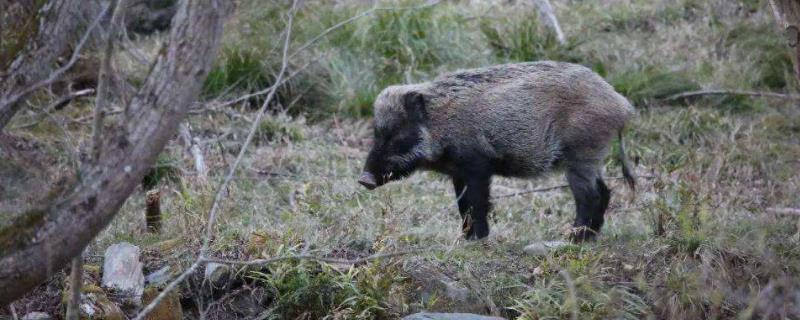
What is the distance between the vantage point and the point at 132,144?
137 inches

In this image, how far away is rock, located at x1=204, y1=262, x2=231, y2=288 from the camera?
17.7ft

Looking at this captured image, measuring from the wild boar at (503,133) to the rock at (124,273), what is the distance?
4.68 ft

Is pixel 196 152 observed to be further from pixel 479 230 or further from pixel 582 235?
pixel 582 235

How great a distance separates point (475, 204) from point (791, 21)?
6.80 ft

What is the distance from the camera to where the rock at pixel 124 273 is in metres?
5.24

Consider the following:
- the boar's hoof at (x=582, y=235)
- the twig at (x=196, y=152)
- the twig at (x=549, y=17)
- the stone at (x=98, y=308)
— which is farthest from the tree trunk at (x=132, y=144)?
the twig at (x=549, y=17)

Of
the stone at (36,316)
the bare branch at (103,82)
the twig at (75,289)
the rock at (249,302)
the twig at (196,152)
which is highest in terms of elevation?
the bare branch at (103,82)

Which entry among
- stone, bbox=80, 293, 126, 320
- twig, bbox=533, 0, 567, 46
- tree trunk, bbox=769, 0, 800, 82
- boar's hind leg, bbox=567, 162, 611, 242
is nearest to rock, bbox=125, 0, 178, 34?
twig, bbox=533, 0, 567, 46

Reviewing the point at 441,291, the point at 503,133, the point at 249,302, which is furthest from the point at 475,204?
the point at 249,302

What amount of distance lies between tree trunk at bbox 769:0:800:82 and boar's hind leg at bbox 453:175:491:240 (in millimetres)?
1928

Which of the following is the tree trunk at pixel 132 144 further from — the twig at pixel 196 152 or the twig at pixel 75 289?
the twig at pixel 196 152

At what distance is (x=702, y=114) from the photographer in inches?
365

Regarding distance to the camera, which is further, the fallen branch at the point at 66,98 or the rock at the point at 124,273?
the fallen branch at the point at 66,98

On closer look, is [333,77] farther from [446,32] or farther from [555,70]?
[555,70]
